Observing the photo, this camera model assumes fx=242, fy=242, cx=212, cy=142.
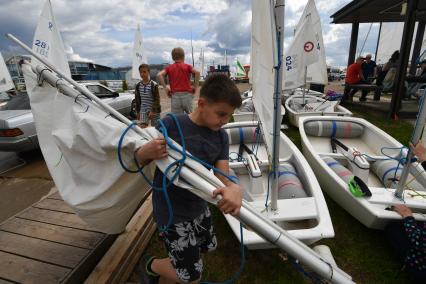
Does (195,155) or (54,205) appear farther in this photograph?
(54,205)

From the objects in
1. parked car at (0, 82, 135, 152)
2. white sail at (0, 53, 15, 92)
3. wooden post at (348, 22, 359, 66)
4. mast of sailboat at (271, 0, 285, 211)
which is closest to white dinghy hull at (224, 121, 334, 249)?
mast of sailboat at (271, 0, 285, 211)

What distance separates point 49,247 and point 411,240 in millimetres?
3371

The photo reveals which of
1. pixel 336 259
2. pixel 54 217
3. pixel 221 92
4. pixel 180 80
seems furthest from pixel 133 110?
pixel 221 92

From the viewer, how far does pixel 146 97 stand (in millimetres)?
5094

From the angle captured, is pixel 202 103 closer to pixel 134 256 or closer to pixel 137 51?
pixel 134 256

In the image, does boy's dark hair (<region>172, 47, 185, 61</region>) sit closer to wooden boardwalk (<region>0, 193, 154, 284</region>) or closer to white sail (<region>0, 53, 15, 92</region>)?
wooden boardwalk (<region>0, 193, 154, 284</region>)

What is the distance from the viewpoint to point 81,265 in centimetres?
211

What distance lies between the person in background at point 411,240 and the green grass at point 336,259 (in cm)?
20

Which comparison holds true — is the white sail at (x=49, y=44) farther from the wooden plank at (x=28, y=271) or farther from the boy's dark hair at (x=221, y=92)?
the boy's dark hair at (x=221, y=92)

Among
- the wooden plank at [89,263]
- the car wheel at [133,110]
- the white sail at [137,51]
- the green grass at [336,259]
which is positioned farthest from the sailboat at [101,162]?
the white sail at [137,51]

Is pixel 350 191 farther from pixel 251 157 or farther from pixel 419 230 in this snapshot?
pixel 251 157

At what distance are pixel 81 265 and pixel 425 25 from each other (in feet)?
54.4

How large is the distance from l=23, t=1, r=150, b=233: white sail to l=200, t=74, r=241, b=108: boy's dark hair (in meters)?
0.48

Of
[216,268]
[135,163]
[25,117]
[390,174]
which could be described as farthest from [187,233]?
[25,117]
